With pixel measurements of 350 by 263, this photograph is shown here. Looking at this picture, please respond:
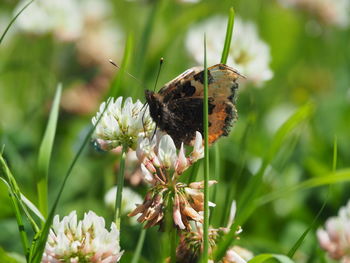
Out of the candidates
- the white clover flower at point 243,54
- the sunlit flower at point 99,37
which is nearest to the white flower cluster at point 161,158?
the white clover flower at point 243,54

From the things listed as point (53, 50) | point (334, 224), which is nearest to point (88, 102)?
point (53, 50)

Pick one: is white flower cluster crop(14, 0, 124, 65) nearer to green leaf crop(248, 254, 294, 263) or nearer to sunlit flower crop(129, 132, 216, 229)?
sunlit flower crop(129, 132, 216, 229)

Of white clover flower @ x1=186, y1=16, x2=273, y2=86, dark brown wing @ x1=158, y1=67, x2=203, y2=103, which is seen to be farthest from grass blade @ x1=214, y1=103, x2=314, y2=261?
white clover flower @ x1=186, y1=16, x2=273, y2=86

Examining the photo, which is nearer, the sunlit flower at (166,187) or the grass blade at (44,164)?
the sunlit flower at (166,187)

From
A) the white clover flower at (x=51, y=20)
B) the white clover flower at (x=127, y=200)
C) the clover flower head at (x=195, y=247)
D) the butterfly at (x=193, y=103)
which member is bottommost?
the clover flower head at (x=195, y=247)

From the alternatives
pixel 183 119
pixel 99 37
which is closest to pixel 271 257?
pixel 183 119

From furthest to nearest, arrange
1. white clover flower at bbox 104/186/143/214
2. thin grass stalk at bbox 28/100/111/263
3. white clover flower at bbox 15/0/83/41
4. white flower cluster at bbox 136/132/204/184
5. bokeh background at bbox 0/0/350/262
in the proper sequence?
white clover flower at bbox 15/0/83/41 → bokeh background at bbox 0/0/350/262 → white clover flower at bbox 104/186/143/214 → white flower cluster at bbox 136/132/204/184 → thin grass stalk at bbox 28/100/111/263

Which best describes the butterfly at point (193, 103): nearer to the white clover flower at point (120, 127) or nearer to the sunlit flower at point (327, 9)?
the white clover flower at point (120, 127)
